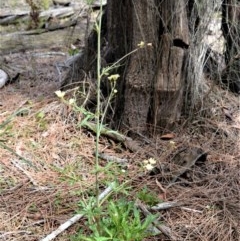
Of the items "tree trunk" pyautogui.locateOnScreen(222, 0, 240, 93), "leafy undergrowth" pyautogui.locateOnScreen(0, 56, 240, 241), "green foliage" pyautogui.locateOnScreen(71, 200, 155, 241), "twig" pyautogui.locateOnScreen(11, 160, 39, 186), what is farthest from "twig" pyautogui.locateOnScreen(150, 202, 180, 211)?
"tree trunk" pyautogui.locateOnScreen(222, 0, 240, 93)

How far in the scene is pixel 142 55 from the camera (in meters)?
2.58

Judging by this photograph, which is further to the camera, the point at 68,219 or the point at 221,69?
the point at 221,69

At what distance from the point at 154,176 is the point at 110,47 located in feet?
3.11

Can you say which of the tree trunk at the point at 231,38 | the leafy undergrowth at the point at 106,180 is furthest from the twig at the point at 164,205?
the tree trunk at the point at 231,38

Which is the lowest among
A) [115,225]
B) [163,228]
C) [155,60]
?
[163,228]

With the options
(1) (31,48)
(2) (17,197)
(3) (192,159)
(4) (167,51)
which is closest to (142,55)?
(4) (167,51)

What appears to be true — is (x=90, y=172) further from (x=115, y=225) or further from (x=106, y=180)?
(x=115, y=225)

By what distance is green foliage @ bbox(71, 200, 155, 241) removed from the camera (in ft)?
5.60

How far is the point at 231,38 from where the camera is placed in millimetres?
2816

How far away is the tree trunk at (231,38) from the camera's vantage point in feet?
9.19

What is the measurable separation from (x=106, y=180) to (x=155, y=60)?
79 cm

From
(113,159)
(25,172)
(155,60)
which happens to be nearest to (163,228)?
(113,159)

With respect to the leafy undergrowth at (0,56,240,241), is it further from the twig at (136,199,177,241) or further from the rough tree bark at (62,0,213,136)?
the rough tree bark at (62,0,213,136)

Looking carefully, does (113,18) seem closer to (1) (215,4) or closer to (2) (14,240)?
(1) (215,4)
